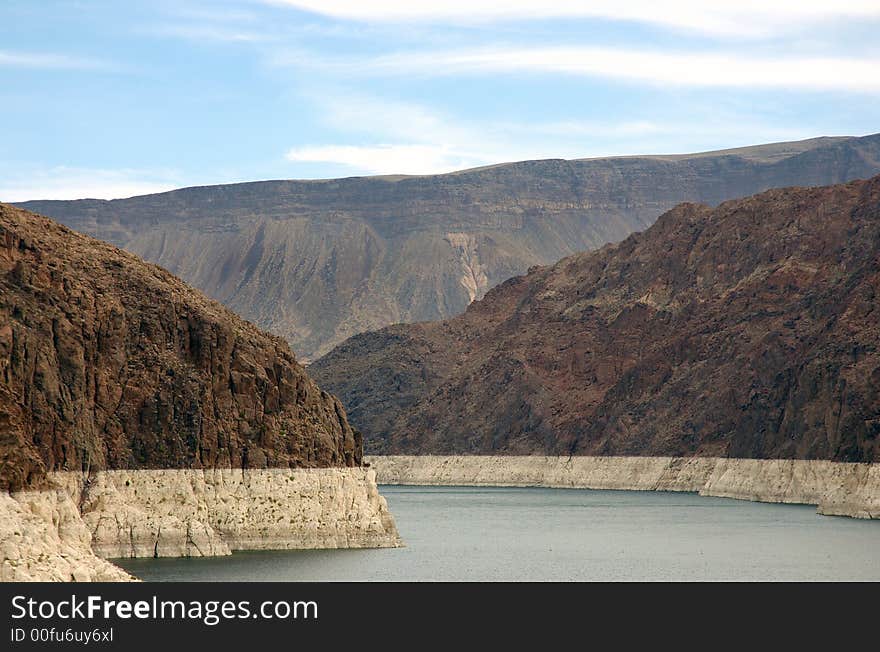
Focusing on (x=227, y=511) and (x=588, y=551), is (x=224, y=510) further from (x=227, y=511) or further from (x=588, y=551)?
(x=588, y=551)

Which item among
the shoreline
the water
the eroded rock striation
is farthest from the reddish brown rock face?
the water

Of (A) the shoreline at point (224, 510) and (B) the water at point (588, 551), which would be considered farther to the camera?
(B) the water at point (588, 551)

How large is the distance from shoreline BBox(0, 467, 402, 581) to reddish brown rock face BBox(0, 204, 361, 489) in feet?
3.06

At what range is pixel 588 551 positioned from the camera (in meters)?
121

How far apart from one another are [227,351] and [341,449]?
8.26 metres

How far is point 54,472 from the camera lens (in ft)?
283

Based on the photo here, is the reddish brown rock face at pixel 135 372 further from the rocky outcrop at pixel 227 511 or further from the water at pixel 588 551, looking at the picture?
the water at pixel 588 551

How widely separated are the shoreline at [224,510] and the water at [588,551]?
871mm

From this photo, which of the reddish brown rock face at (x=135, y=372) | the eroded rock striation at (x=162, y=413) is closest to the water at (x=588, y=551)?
the eroded rock striation at (x=162, y=413)

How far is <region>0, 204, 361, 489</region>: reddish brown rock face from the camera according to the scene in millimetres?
88562

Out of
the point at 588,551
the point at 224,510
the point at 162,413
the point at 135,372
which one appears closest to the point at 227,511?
the point at 224,510

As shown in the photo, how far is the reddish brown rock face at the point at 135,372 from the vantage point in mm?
88562

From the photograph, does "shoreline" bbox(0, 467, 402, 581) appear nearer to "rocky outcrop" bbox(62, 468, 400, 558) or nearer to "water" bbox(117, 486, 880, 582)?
"rocky outcrop" bbox(62, 468, 400, 558)

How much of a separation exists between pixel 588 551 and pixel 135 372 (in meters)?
35.7
